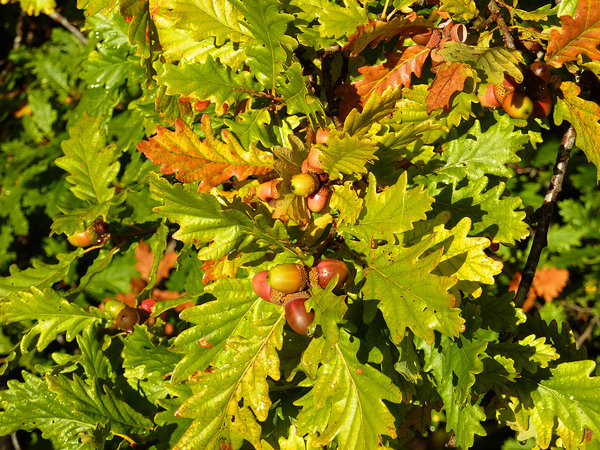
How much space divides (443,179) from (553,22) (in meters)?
0.56

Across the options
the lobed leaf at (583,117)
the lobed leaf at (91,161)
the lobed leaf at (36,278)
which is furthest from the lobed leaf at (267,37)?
the lobed leaf at (36,278)

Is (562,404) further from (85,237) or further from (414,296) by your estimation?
(85,237)

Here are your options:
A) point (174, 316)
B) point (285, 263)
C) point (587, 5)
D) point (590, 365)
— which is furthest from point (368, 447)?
point (174, 316)

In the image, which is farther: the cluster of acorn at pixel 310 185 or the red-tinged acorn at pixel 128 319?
the red-tinged acorn at pixel 128 319

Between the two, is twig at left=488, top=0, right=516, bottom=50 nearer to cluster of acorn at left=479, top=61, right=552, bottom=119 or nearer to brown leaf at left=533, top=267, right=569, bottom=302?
cluster of acorn at left=479, top=61, right=552, bottom=119

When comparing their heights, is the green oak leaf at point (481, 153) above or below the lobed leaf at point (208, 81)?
below

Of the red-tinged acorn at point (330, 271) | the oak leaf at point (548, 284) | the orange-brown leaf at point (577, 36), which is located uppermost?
the orange-brown leaf at point (577, 36)

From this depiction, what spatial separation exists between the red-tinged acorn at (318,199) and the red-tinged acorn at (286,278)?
16 centimetres

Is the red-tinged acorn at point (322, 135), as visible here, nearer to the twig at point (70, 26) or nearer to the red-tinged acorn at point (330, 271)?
the red-tinged acorn at point (330, 271)

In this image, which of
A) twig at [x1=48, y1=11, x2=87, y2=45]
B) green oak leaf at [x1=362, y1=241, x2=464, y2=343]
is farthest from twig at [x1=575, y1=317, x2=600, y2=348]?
twig at [x1=48, y1=11, x2=87, y2=45]

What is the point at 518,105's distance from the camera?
1.45 metres

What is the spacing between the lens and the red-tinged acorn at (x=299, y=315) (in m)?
1.21

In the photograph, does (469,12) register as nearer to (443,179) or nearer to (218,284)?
(443,179)

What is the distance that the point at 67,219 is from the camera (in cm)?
182
